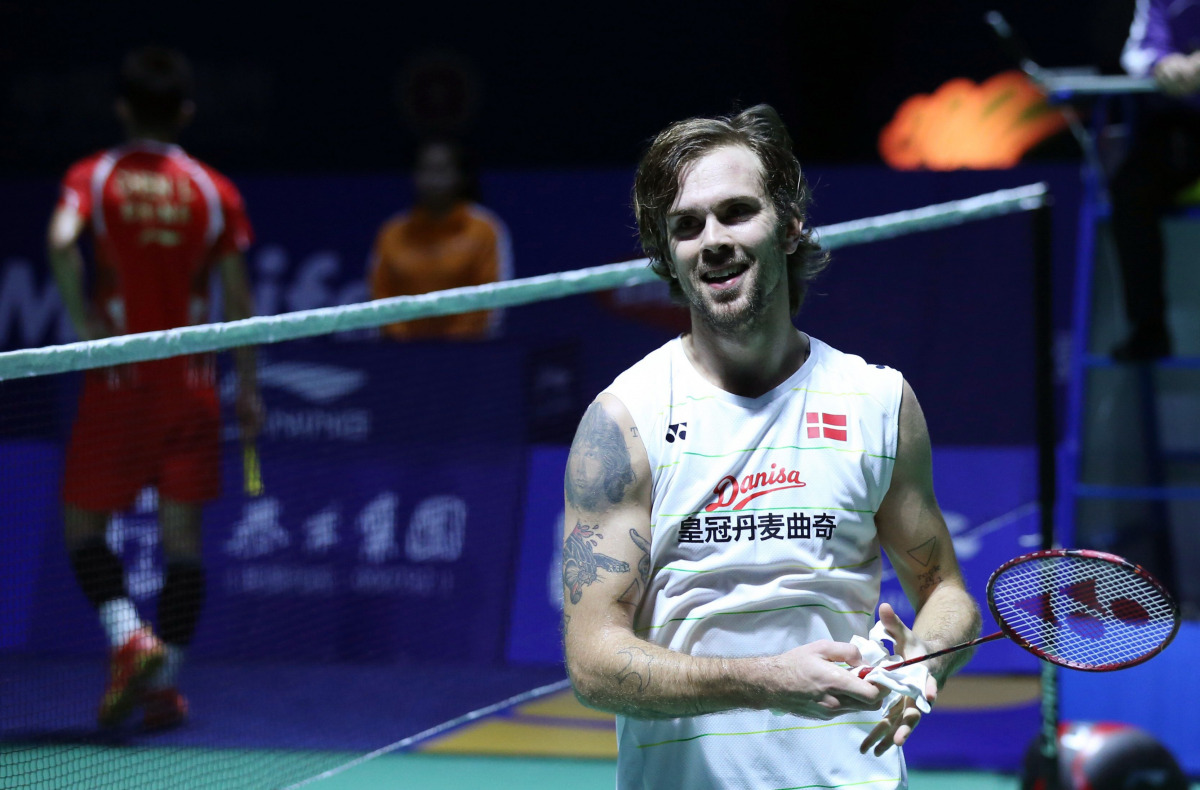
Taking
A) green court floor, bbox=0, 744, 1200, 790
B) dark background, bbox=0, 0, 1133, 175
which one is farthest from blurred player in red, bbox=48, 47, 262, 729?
dark background, bbox=0, 0, 1133, 175

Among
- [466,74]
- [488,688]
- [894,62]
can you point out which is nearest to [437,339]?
[488,688]

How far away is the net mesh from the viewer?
17.7ft

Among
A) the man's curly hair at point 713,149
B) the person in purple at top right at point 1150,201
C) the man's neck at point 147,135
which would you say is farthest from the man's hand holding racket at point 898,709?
the man's neck at point 147,135

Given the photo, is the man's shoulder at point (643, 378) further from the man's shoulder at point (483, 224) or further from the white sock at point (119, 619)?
the man's shoulder at point (483, 224)

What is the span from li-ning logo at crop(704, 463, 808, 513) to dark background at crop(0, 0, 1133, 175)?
22.8 feet

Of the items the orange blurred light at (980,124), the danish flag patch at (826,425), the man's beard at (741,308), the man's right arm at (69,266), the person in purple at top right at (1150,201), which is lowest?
the danish flag patch at (826,425)

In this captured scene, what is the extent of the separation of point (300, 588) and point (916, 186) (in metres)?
3.84

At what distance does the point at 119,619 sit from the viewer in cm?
514

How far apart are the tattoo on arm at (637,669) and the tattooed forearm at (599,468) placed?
0.27 m

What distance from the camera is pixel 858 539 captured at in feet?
8.21

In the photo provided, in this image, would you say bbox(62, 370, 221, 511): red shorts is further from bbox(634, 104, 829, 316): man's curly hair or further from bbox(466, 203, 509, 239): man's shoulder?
bbox(634, 104, 829, 316): man's curly hair

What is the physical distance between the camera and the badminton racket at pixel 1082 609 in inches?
98.6

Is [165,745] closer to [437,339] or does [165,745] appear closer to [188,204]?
[188,204]

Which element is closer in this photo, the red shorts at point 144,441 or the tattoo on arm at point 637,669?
the tattoo on arm at point 637,669
